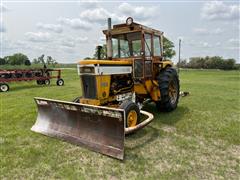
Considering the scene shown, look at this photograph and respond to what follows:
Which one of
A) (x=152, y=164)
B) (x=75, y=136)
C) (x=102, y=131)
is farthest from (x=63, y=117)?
(x=152, y=164)

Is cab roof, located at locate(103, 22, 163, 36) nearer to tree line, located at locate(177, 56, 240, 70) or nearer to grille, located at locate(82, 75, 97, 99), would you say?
grille, located at locate(82, 75, 97, 99)

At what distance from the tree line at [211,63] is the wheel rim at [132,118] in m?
62.1

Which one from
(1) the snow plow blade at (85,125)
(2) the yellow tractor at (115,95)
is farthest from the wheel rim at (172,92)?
(1) the snow plow blade at (85,125)

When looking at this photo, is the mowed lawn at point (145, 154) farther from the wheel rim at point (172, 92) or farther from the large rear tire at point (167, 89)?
the wheel rim at point (172, 92)

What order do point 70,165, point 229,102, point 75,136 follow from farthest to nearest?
point 229,102 < point 75,136 < point 70,165

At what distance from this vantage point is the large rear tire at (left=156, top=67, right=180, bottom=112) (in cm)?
619

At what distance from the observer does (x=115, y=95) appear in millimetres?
5586

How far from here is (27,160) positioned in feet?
12.4

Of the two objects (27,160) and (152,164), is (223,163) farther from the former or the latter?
(27,160)

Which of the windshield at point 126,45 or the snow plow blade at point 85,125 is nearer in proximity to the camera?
the snow plow blade at point 85,125

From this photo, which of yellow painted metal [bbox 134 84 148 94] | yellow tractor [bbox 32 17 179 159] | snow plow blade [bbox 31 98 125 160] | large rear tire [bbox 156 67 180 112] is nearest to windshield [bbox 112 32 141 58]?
yellow tractor [bbox 32 17 179 159]

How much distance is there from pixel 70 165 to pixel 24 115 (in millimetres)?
3667

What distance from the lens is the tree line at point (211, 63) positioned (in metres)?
60.6

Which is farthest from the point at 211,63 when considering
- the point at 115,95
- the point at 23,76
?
the point at 115,95
